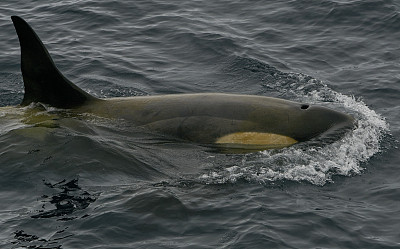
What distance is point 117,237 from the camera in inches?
476

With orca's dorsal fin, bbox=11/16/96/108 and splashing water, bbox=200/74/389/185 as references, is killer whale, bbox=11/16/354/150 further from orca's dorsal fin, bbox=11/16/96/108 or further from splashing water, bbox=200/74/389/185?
splashing water, bbox=200/74/389/185

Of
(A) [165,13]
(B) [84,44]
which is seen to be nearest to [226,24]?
(A) [165,13]

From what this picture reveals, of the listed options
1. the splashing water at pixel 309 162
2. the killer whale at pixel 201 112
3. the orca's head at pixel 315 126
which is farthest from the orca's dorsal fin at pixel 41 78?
the orca's head at pixel 315 126

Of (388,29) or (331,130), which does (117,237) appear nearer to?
(331,130)

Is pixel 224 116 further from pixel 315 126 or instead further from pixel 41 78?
pixel 41 78

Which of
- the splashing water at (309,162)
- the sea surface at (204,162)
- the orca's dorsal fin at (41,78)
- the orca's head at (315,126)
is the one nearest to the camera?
the sea surface at (204,162)

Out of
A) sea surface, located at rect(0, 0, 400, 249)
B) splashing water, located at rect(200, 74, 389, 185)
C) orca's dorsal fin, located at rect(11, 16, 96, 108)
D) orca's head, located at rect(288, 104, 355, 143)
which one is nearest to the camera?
sea surface, located at rect(0, 0, 400, 249)

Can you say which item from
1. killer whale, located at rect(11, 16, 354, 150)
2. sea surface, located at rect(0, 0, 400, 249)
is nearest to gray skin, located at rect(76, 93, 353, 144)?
killer whale, located at rect(11, 16, 354, 150)

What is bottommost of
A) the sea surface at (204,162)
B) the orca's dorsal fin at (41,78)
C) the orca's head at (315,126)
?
the sea surface at (204,162)

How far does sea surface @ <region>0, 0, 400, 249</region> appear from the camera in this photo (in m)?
12.3

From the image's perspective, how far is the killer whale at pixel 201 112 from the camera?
15.0m

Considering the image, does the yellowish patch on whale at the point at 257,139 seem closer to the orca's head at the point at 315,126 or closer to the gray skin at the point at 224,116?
the gray skin at the point at 224,116

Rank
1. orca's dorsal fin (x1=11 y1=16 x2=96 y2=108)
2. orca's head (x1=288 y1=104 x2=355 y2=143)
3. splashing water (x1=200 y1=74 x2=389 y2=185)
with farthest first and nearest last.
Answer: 1. orca's dorsal fin (x1=11 y1=16 x2=96 y2=108)
2. orca's head (x1=288 y1=104 x2=355 y2=143)
3. splashing water (x1=200 y1=74 x2=389 y2=185)

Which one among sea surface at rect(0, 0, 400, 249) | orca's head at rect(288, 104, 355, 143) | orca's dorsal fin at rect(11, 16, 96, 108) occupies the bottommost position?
sea surface at rect(0, 0, 400, 249)
